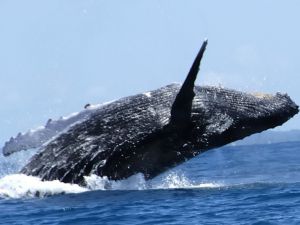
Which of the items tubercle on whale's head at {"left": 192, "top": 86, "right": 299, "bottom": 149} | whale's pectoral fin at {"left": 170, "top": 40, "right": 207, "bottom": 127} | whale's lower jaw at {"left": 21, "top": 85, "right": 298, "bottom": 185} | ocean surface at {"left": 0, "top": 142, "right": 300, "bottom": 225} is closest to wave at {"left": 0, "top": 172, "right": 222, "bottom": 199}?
ocean surface at {"left": 0, "top": 142, "right": 300, "bottom": 225}

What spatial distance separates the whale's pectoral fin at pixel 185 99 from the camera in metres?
13.7

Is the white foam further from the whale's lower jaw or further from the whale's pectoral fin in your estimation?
the whale's pectoral fin

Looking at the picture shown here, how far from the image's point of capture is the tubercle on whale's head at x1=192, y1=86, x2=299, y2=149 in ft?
48.7

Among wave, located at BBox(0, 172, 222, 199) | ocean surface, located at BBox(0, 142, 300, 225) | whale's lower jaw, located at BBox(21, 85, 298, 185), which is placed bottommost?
ocean surface, located at BBox(0, 142, 300, 225)

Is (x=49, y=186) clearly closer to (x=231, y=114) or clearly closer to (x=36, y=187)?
(x=36, y=187)

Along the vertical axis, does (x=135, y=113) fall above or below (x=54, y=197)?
above

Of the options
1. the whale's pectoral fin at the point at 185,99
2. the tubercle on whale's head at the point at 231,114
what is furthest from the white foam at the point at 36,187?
the tubercle on whale's head at the point at 231,114

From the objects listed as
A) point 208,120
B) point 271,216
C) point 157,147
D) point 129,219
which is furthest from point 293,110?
point 129,219

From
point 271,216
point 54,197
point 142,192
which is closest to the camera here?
point 271,216

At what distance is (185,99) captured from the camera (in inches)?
555

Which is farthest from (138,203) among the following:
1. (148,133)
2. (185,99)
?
(185,99)

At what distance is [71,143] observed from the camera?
46.6 feet

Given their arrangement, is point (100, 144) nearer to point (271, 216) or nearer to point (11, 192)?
point (11, 192)

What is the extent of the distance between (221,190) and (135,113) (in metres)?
2.24
